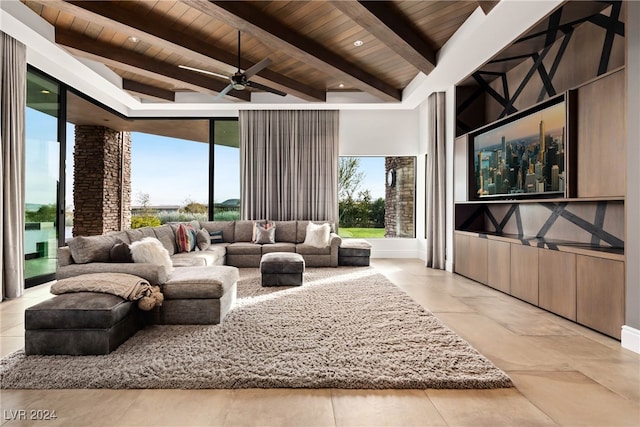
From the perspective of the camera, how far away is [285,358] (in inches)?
88.9

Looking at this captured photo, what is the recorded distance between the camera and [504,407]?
176 centimetres

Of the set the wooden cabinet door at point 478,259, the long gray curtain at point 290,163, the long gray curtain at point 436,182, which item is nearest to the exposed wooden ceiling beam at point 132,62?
the long gray curtain at point 290,163

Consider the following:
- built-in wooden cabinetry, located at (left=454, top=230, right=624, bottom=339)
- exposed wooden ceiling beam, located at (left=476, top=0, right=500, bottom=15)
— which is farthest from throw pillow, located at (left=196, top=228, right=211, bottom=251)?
exposed wooden ceiling beam, located at (left=476, top=0, right=500, bottom=15)

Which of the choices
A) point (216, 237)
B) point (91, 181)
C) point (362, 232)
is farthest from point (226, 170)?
point (91, 181)

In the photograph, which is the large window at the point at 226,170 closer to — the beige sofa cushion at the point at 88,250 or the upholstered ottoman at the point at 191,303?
the beige sofa cushion at the point at 88,250

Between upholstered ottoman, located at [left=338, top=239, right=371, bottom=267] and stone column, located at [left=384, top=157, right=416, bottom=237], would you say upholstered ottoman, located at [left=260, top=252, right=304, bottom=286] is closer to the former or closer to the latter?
upholstered ottoman, located at [left=338, top=239, right=371, bottom=267]

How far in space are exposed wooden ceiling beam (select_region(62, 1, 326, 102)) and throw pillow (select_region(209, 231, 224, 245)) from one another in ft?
9.01

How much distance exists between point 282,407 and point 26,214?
4.66m

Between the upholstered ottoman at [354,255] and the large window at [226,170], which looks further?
the large window at [226,170]

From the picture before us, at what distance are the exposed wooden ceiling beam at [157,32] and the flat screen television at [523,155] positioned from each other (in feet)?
11.0

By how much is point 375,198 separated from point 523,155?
12.7ft

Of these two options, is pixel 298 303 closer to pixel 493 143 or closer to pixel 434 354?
pixel 434 354

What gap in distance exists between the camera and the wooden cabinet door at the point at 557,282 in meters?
3.12

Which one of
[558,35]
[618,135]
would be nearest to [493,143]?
[558,35]
